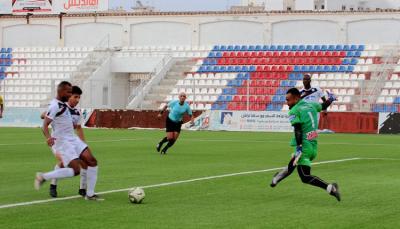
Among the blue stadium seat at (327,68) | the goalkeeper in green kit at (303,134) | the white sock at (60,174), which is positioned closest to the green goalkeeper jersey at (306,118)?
the goalkeeper in green kit at (303,134)

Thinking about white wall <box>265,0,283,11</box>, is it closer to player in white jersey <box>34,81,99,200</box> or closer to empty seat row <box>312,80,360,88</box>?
empty seat row <box>312,80,360,88</box>

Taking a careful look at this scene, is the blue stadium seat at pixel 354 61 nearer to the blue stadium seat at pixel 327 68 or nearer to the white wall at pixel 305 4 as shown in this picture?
the blue stadium seat at pixel 327 68

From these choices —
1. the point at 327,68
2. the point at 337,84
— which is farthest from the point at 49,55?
the point at 337,84

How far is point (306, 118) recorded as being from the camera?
1395 cm

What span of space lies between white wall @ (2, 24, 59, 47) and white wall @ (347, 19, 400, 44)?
22759 millimetres

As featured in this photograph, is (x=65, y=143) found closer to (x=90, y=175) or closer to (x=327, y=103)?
(x=90, y=175)

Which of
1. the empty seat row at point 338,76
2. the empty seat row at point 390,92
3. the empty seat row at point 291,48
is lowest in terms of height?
the empty seat row at point 390,92

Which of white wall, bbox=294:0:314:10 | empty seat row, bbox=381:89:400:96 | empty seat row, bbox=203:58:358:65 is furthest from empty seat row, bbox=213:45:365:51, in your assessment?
white wall, bbox=294:0:314:10

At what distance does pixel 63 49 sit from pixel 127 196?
167 feet

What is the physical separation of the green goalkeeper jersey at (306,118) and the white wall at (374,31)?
48.5 m

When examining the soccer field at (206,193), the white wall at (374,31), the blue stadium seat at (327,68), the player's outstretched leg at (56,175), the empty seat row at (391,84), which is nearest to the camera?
the soccer field at (206,193)

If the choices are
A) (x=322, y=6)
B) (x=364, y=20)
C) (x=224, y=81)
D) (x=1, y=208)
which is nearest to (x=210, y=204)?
(x=1, y=208)

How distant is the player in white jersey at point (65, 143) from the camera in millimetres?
13828

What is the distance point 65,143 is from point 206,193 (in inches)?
99.0
